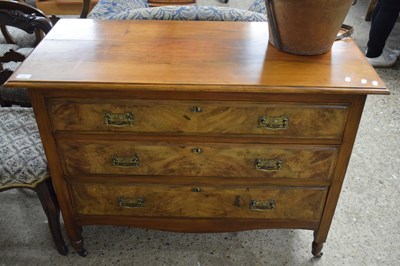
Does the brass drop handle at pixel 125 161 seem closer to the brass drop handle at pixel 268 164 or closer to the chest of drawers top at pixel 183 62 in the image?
the chest of drawers top at pixel 183 62

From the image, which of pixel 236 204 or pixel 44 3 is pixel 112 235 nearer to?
pixel 236 204

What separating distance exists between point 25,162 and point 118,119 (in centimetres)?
42

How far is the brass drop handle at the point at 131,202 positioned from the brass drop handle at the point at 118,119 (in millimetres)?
321

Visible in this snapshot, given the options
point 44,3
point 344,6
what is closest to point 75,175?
point 344,6

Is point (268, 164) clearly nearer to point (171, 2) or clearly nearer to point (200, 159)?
point (200, 159)

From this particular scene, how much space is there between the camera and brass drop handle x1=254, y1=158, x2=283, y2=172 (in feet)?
3.95

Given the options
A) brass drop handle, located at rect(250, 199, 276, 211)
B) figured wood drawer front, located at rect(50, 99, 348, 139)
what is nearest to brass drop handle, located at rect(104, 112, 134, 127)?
figured wood drawer front, located at rect(50, 99, 348, 139)

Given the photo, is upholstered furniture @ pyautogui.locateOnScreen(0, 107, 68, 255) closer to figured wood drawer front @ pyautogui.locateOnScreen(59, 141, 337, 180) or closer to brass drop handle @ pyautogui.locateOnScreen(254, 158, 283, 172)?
figured wood drawer front @ pyautogui.locateOnScreen(59, 141, 337, 180)

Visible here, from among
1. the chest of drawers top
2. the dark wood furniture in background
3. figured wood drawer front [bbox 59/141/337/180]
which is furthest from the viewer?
the dark wood furniture in background

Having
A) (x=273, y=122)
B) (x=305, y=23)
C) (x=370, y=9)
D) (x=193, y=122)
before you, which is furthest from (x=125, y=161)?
(x=370, y=9)

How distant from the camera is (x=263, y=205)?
1.32 meters

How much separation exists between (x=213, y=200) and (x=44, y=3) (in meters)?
2.33

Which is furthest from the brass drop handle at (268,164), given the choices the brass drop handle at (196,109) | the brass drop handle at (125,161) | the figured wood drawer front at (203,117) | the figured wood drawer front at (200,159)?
the brass drop handle at (125,161)

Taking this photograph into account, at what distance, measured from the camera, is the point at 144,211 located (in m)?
1.36
